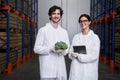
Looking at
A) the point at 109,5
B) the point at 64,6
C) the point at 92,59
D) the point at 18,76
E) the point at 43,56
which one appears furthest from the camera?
the point at 64,6

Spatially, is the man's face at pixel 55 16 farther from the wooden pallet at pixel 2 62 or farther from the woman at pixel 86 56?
the wooden pallet at pixel 2 62

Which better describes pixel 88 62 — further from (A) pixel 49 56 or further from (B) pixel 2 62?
(B) pixel 2 62

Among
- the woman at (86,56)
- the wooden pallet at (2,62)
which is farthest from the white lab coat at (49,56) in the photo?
the wooden pallet at (2,62)

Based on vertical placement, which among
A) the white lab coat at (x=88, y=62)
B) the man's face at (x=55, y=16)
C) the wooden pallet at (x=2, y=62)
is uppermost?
the man's face at (x=55, y=16)

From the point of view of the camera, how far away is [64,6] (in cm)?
1883

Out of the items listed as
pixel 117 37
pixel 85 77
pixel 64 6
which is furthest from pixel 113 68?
pixel 64 6

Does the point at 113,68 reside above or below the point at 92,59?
below

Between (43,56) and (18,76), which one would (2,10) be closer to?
(18,76)

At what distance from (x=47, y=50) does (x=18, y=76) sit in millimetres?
5092

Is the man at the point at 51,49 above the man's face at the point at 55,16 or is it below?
below

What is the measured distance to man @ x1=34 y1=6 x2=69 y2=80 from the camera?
3.10 m

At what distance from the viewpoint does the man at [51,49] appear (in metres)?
3.10

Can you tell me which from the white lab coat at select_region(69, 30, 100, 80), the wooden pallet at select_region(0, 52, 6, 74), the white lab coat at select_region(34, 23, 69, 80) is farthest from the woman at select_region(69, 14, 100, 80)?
the wooden pallet at select_region(0, 52, 6, 74)

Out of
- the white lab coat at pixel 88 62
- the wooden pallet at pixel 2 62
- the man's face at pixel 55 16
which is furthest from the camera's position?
the wooden pallet at pixel 2 62
